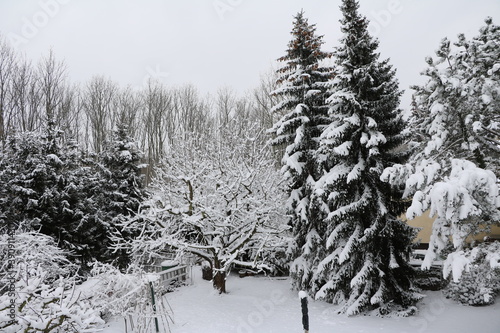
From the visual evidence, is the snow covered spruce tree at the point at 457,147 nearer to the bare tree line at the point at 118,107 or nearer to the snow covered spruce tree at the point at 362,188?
the snow covered spruce tree at the point at 362,188

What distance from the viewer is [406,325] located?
8805 millimetres

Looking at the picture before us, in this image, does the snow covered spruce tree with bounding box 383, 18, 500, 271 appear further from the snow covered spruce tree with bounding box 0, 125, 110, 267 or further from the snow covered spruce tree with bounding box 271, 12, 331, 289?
the snow covered spruce tree with bounding box 0, 125, 110, 267

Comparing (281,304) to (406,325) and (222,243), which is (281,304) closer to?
(222,243)

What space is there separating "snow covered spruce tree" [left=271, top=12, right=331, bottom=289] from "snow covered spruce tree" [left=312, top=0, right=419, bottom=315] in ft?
3.12

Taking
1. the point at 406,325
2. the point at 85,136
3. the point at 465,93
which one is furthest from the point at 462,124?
the point at 85,136

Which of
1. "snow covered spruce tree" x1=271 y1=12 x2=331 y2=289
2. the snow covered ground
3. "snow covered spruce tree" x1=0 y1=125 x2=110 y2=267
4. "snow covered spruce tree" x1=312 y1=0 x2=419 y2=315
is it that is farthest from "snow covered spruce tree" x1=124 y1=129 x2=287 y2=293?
"snow covered spruce tree" x1=0 y1=125 x2=110 y2=267

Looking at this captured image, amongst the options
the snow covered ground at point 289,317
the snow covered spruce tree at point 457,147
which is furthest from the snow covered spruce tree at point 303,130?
the snow covered spruce tree at point 457,147

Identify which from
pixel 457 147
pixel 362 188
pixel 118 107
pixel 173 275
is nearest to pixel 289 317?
pixel 362 188

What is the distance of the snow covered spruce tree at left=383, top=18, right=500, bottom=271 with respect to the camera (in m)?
6.03

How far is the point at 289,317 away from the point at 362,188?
15.8 ft

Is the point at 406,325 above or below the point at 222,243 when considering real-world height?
below

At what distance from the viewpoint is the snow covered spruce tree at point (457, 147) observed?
603cm

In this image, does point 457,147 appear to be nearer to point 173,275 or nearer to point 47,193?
point 173,275

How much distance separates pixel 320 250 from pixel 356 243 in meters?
2.07
